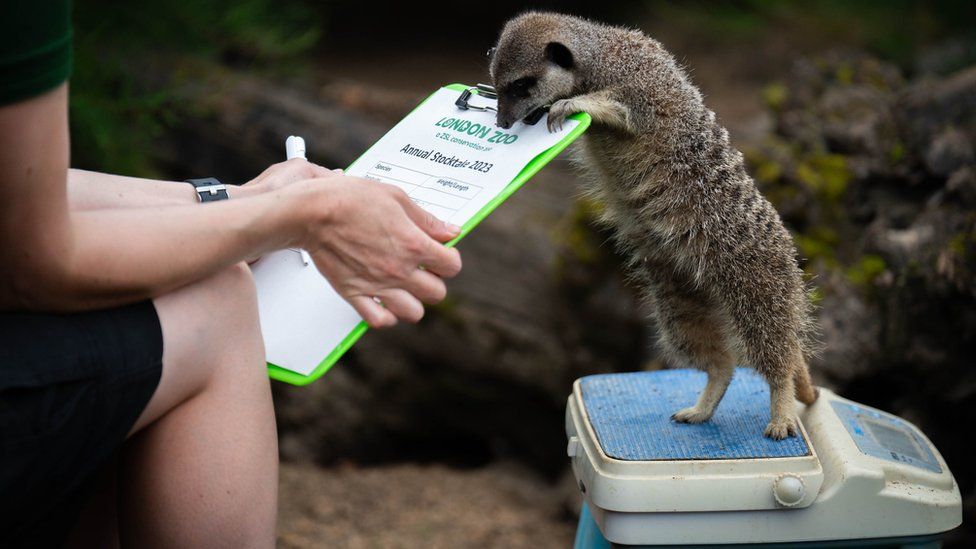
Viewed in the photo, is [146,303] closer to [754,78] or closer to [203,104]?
[203,104]

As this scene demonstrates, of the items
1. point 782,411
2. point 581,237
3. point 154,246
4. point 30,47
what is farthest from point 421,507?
point 30,47

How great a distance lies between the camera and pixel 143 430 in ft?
3.54

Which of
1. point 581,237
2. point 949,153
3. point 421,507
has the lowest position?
point 421,507

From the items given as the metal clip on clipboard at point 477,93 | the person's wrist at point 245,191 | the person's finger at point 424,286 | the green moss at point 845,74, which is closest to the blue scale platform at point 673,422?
the person's finger at point 424,286

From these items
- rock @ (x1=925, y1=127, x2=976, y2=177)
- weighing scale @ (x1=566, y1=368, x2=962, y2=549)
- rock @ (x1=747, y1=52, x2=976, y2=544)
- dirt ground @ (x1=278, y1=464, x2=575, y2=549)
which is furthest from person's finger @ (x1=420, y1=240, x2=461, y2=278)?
rock @ (x1=925, y1=127, x2=976, y2=177)

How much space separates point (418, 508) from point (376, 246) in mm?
1454

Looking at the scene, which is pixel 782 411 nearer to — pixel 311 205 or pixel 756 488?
pixel 756 488

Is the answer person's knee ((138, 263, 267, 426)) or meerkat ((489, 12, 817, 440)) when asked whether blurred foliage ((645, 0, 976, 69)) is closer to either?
meerkat ((489, 12, 817, 440))

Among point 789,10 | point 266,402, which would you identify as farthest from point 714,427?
point 789,10

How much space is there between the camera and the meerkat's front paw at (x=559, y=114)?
50.8 inches

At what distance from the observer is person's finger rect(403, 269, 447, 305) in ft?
3.78

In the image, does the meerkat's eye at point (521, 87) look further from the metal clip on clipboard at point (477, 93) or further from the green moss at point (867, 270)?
the green moss at point (867, 270)

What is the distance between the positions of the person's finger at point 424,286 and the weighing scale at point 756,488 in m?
0.34

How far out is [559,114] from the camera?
1298 millimetres
